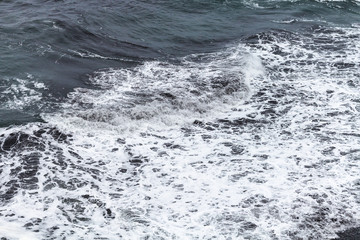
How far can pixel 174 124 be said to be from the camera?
15.6m

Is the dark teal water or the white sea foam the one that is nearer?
the white sea foam

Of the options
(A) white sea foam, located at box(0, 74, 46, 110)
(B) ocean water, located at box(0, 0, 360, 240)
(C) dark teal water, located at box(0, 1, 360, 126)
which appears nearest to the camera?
(B) ocean water, located at box(0, 0, 360, 240)

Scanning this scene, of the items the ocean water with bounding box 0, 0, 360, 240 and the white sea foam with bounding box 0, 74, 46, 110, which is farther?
the white sea foam with bounding box 0, 74, 46, 110

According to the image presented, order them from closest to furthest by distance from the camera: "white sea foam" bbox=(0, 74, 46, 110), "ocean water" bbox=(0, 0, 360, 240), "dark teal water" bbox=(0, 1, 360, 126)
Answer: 1. "ocean water" bbox=(0, 0, 360, 240)
2. "white sea foam" bbox=(0, 74, 46, 110)
3. "dark teal water" bbox=(0, 1, 360, 126)

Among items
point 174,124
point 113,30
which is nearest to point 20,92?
point 174,124

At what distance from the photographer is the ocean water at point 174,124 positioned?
11453 mm

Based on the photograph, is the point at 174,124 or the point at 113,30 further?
the point at 113,30

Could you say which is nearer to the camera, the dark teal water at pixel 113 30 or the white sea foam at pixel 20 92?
the white sea foam at pixel 20 92

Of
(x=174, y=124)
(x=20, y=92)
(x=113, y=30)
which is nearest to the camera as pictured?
(x=174, y=124)

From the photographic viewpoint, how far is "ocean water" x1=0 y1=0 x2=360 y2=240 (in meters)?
11.5

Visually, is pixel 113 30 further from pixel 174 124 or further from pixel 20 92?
pixel 174 124

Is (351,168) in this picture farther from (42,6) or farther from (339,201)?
(42,6)

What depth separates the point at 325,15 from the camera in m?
26.0

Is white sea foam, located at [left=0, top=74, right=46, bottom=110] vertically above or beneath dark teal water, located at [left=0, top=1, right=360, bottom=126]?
beneath
